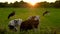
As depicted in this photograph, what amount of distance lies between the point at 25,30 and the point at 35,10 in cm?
408

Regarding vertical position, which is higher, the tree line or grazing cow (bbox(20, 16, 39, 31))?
the tree line

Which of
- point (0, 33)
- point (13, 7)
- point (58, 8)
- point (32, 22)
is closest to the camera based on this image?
point (0, 33)

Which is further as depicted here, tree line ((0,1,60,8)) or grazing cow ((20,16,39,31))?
tree line ((0,1,60,8))

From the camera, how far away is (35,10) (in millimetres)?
11297

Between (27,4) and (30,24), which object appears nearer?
(30,24)

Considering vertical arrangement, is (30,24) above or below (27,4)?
below

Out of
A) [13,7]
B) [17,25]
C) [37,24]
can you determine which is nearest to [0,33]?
[17,25]

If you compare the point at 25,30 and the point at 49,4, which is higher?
the point at 49,4

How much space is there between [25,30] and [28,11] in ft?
13.9

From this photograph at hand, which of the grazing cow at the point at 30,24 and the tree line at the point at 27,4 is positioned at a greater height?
the tree line at the point at 27,4

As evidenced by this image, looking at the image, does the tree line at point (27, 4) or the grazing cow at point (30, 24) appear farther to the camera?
the tree line at point (27, 4)

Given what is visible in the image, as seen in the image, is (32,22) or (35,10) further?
(35,10)

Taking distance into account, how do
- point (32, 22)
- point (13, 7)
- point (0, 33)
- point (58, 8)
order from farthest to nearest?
point (58, 8), point (13, 7), point (32, 22), point (0, 33)

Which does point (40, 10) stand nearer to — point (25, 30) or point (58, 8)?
point (58, 8)
